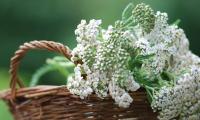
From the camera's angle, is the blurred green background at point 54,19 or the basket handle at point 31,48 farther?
the blurred green background at point 54,19

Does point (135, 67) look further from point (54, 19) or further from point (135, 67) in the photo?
point (54, 19)

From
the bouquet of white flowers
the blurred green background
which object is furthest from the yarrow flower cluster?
the blurred green background

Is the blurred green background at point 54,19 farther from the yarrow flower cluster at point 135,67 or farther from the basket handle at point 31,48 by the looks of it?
the yarrow flower cluster at point 135,67

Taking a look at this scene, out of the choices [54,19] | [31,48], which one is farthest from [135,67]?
[54,19]

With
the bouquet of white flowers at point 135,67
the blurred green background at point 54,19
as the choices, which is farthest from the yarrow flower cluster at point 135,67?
the blurred green background at point 54,19


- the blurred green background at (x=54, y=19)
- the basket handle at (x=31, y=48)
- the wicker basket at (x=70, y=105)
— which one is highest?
the blurred green background at (x=54, y=19)

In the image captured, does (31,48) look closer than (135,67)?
No

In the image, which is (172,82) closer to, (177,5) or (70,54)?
(70,54)
